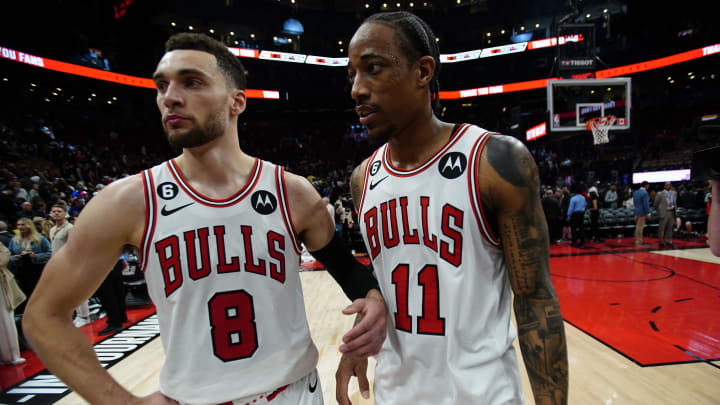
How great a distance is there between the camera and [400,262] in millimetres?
1315

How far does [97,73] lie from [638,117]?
30.1 metres

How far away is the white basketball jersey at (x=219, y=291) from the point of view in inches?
46.5

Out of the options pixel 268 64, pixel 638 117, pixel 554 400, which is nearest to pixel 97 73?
pixel 268 64

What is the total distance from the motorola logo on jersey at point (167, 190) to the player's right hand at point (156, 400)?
63cm

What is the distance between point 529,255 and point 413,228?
39 centimetres

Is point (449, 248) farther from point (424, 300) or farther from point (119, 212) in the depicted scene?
point (119, 212)

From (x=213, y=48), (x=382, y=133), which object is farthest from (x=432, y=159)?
(x=213, y=48)

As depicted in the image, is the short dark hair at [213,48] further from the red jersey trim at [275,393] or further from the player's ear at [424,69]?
the red jersey trim at [275,393]

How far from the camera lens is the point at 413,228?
4.25 ft

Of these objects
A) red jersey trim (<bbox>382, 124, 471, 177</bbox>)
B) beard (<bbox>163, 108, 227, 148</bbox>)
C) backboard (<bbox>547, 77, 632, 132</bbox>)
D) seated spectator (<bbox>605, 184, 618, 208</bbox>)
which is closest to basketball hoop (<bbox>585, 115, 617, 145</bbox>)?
backboard (<bbox>547, 77, 632, 132</bbox>)

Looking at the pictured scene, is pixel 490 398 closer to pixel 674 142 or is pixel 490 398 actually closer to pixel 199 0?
pixel 199 0

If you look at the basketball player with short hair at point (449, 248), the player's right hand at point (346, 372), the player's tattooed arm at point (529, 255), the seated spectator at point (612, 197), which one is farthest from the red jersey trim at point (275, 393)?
the seated spectator at point (612, 197)

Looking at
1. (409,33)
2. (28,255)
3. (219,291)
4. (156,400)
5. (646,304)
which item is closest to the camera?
(156,400)

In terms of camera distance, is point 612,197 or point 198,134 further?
point 612,197
